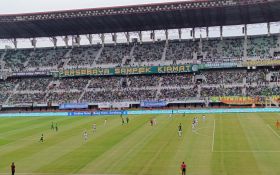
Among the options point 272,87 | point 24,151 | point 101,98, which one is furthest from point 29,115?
point 272,87

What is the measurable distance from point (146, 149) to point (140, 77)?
5992 centimetres

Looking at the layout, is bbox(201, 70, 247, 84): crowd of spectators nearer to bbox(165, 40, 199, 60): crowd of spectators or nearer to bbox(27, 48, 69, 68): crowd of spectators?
bbox(165, 40, 199, 60): crowd of spectators

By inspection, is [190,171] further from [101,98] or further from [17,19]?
[17,19]

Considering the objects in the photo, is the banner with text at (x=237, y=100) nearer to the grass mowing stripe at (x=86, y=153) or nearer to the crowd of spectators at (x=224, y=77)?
the crowd of spectators at (x=224, y=77)

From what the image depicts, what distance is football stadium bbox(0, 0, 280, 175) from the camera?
5338 centimetres

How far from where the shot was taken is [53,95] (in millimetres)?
95625

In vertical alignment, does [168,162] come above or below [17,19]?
below

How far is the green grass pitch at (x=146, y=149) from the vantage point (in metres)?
31.3

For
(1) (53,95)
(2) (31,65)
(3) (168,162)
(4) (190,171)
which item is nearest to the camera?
(4) (190,171)

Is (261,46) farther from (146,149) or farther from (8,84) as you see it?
(146,149)

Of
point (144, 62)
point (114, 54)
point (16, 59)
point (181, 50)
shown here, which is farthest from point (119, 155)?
point (16, 59)

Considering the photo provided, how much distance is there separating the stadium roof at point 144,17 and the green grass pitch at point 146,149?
102 feet

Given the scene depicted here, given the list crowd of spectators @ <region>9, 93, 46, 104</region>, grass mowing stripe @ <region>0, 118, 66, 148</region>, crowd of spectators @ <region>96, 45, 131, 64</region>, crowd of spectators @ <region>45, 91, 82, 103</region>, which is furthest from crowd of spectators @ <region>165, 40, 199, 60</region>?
grass mowing stripe @ <region>0, 118, 66, 148</region>

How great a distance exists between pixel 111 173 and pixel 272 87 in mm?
62206
